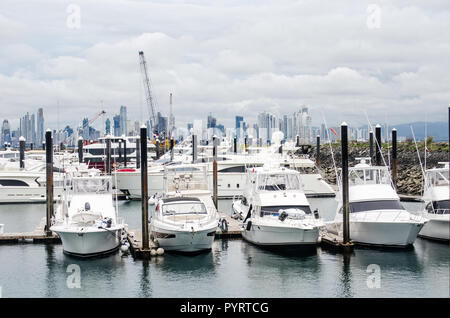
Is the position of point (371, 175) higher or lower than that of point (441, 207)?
higher

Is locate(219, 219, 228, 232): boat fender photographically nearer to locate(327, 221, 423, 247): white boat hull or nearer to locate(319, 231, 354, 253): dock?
locate(319, 231, 354, 253): dock

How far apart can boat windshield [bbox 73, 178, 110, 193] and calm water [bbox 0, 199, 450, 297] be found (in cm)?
410

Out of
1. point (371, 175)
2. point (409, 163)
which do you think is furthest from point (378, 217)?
point (409, 163)

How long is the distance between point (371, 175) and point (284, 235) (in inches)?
292

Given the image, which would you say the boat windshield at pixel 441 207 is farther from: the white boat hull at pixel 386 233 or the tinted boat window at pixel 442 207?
the white boat hull at pixel 386 233

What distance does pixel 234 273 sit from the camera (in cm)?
2872

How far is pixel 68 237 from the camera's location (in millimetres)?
30750

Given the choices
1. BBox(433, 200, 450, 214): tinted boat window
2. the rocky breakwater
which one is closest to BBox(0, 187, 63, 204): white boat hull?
the rocky breakwater

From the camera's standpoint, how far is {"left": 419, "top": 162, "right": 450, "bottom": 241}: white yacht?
106 ft

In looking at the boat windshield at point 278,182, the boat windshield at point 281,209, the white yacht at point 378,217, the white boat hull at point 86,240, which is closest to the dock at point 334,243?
the white yacht at point 378,217

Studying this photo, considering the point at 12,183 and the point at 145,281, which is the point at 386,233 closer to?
the point at 145,281

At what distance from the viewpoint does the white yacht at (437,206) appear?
32.2 m

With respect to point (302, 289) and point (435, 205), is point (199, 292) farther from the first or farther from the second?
point (435, 205)
